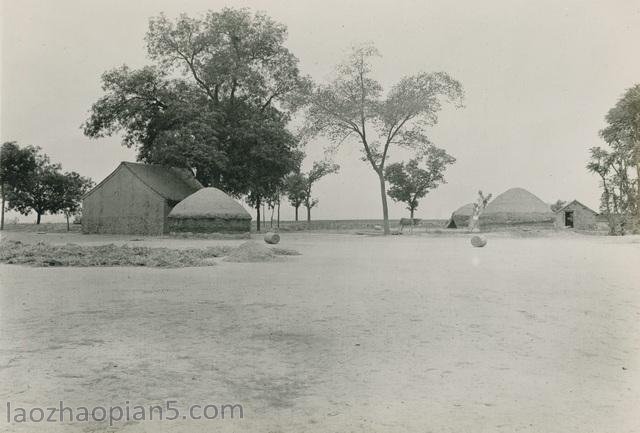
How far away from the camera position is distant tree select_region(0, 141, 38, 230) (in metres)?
40.9

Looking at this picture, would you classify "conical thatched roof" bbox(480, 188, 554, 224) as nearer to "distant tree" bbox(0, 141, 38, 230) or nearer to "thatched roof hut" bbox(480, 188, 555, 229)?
"thatched roof hut" bbox(480, 188, 555, 229)

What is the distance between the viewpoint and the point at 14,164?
42.1 m

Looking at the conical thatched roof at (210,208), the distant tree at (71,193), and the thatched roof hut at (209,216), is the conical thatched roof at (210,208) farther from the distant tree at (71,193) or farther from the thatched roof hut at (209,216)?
the distant tree at (71,193)

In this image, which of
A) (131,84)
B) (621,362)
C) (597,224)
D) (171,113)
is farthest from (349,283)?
(597,224)

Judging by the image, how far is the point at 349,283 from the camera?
1008cm

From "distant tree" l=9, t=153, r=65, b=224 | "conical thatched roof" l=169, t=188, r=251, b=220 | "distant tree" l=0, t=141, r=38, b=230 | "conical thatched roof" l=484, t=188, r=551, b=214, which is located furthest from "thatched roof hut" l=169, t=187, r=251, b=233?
"distant tree" l=9, t=153, r=65, b=224

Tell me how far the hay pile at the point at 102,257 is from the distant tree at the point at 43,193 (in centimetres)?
3855

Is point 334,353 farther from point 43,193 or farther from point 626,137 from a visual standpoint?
point 43,193

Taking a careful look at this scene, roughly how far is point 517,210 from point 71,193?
40.6 m

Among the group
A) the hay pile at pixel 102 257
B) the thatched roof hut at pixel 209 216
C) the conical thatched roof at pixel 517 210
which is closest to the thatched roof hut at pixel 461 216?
the conical thatched roof at pixel 517 210

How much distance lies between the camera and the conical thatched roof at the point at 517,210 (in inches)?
1636

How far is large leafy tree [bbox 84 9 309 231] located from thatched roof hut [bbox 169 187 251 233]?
14.3 feet

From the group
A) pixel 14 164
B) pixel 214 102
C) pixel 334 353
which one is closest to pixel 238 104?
pixel 214 102

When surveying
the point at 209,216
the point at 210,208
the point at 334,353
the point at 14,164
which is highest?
the point at 14,164
